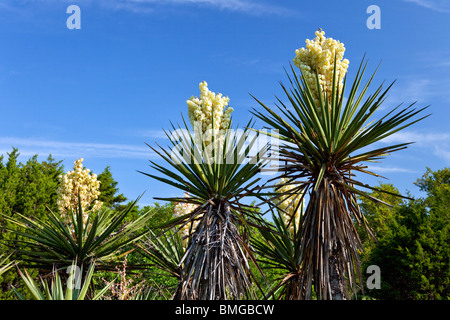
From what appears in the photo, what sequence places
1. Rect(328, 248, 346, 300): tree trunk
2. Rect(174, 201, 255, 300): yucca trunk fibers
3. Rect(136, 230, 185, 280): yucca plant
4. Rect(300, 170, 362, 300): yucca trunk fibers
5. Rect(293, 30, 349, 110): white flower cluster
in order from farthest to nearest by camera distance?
Rect(136, 230, 185, 280): yucca plant
Rect(293, 30, 349, 110): white flower cluster
Rect(328, 248, 346, 300): tree trunk
Rect(300, 170, 362, 300): yucca trunk fibers
Rect(174, 201, 255, 300): yucca trunk fibers

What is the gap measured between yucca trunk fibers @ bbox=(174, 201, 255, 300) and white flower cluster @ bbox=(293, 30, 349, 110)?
231 centimetres

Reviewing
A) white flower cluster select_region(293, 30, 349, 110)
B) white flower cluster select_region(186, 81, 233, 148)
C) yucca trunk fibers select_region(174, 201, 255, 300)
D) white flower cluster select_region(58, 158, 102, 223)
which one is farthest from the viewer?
white flower cluster select_region(58, 158, 102, 223)

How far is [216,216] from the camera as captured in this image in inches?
223

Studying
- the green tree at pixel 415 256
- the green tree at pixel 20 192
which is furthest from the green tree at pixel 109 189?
the green tree at pixel 415 256

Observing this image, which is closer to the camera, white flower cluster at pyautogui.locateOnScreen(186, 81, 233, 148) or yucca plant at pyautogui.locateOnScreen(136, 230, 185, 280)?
white flower cluster at pyautogui.locateOnScreen(186, 81, 233, 148)

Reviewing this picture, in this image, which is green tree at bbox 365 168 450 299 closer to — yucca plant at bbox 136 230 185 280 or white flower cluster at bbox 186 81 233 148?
yucca plant at bbox 136 230 185 280

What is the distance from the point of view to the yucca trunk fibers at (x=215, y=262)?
5.34 meters

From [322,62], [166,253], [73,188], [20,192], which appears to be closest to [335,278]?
[166,253]

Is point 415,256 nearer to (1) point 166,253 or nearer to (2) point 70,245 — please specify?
(1) point 166,253

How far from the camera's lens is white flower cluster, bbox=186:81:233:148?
236 inches

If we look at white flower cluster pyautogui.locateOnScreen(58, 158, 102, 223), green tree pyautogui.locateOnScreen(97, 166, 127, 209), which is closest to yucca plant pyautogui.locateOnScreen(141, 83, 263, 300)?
white flower cluster pyautogui.locateOnScreen(58, 158, 102, 223)

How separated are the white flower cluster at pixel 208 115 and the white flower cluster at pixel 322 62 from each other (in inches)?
50.9

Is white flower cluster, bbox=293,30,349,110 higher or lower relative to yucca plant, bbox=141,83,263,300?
higher

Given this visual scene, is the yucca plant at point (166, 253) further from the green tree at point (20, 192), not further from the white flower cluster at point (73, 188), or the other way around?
the green tree at point (20, 192)
